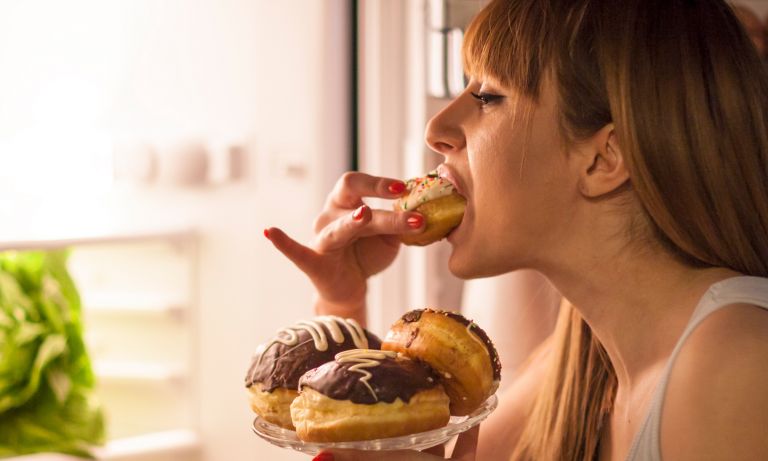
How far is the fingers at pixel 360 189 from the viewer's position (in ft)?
3.57

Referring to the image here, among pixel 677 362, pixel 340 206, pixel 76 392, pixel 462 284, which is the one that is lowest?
pixel 76 392

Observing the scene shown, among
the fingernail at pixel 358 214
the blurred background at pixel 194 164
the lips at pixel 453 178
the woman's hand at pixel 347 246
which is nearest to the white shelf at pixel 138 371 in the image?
the blurred background at pixel 194 164

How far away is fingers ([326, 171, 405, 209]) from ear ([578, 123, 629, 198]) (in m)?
0.23

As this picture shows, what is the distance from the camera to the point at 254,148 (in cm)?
225

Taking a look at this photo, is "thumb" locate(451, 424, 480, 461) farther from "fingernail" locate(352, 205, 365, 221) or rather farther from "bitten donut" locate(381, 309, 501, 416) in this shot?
"fingernail" locate(352, 205, 365, 221)

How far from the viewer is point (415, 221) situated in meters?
1.01

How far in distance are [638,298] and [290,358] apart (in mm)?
379

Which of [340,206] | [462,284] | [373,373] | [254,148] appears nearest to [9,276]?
[254,148]

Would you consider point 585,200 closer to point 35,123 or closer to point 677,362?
point 677,362

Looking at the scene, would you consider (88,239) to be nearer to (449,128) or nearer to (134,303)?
(134,303)

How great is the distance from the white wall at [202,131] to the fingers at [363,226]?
962mm

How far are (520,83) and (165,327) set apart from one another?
1.66m

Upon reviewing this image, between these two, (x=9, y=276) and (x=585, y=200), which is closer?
(x=585, y=200)

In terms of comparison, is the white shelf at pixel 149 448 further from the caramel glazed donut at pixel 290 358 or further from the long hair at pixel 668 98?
the long hair at pixel 668 98
